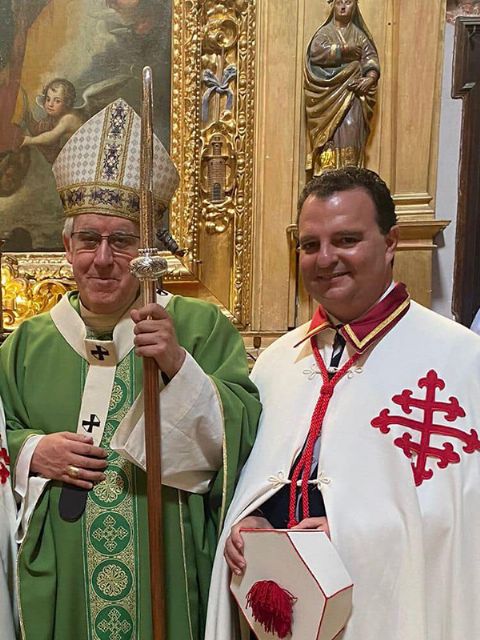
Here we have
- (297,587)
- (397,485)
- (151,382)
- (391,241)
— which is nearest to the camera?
(297,587)

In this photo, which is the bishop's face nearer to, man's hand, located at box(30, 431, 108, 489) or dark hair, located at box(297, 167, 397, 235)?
man's hand, located at box(30, 431, 108, 489)

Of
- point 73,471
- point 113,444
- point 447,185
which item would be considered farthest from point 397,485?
point 447,185

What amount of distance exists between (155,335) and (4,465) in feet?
2.21

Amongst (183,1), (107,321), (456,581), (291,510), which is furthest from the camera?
(183,1)

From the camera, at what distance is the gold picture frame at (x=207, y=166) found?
429cm

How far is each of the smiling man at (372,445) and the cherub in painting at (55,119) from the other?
2.80 meters

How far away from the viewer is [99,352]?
7.54ft

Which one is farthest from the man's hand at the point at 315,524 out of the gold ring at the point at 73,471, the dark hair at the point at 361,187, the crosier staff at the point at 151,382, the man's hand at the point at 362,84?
the man's hand at the point at 362,84

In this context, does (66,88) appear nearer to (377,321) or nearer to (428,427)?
(377,321)

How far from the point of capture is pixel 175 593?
215 cm

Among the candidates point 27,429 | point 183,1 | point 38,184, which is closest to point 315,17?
point 183,1

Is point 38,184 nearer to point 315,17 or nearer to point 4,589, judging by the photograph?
point 315,17

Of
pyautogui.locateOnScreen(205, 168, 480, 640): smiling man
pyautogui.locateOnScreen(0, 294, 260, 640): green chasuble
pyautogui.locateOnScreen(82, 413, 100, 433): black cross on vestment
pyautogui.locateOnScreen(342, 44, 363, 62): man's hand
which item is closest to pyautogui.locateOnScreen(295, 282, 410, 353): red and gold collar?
pyautogui.locateOnScreen(205, 168, 480, 640): smiling man

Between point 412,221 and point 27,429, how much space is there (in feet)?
8.56
